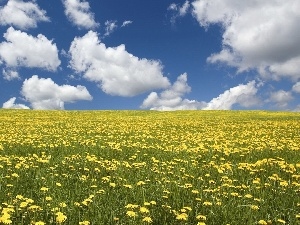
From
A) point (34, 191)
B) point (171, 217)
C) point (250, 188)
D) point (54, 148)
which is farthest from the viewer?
point (54, 148)

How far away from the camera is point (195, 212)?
7.24 metres

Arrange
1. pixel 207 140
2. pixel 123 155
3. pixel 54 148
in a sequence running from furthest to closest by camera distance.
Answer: pixel 207 140 < pixel 54 148 < pixel 123 155

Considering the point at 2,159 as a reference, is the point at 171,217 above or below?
below

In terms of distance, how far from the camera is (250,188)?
9.21 meters

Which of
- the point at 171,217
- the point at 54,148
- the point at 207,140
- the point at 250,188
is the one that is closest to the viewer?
the point at 171,217

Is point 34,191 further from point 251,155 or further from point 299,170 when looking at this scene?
point 251,155

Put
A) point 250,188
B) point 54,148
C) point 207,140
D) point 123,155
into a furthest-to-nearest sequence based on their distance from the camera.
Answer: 1. point 207,140
2. point 54,148
3. point 123,155
4. point 250,188

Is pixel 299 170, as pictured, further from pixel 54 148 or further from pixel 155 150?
pixel 54 148

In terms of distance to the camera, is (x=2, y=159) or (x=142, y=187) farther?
(x=2, y=159)

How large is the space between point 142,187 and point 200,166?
3.64 m

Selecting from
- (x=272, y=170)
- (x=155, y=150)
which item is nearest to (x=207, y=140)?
(x=155, y=150)

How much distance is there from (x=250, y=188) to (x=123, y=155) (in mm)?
5922

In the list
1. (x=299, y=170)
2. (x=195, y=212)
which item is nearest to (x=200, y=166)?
(x=299, y=170)

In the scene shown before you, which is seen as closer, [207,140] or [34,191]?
[34,191]
